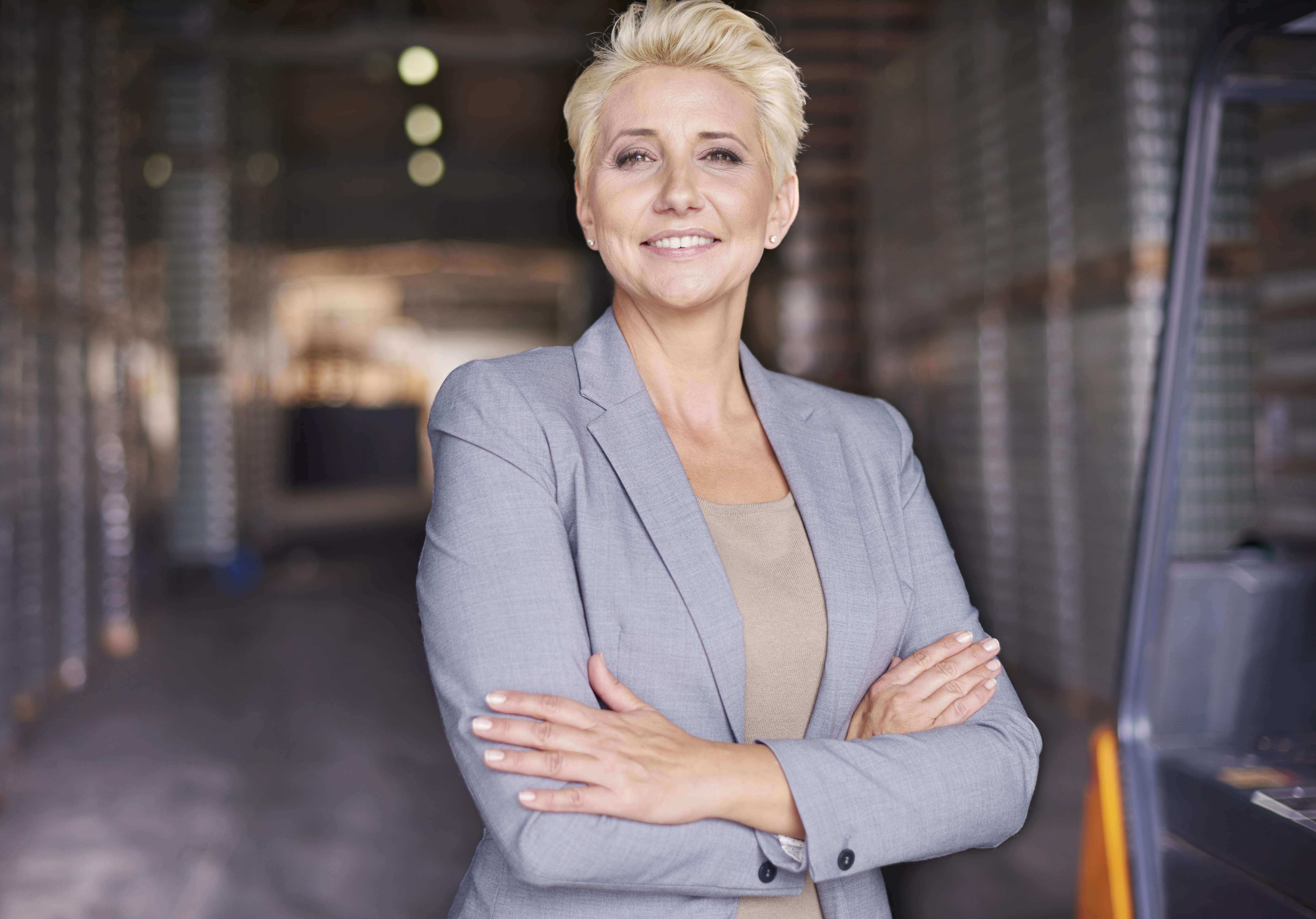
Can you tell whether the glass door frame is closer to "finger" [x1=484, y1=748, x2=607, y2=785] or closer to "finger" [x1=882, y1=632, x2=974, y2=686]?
"finger" [x1=882, y1=632, x2=974, y2=686]

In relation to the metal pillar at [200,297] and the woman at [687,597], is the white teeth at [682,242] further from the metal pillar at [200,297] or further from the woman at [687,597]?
the metal pillar at [200,297]

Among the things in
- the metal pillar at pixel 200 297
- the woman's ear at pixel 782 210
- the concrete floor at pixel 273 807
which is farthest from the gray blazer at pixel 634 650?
the metal pillar at pixel 200 297

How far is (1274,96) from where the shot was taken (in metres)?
1.96

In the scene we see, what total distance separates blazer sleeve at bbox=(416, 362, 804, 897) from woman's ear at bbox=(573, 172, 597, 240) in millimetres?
275

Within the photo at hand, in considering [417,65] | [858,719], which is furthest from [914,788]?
[417,65]

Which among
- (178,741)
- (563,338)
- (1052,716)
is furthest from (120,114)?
(563,338)

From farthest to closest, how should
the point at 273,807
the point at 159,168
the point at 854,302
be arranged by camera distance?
the point at 159,168 < the point at 854,302 < the point at 273,807

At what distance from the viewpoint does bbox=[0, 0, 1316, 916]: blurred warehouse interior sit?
12.9 feet

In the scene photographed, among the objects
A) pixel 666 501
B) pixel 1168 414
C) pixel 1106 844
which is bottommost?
pixel 1106 844

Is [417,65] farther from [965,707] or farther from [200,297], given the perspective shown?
[965,707]

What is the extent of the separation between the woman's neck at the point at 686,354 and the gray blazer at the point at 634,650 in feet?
0.16

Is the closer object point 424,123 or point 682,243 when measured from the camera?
point 682,243

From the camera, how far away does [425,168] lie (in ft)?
44.1

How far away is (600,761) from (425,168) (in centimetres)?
1331
